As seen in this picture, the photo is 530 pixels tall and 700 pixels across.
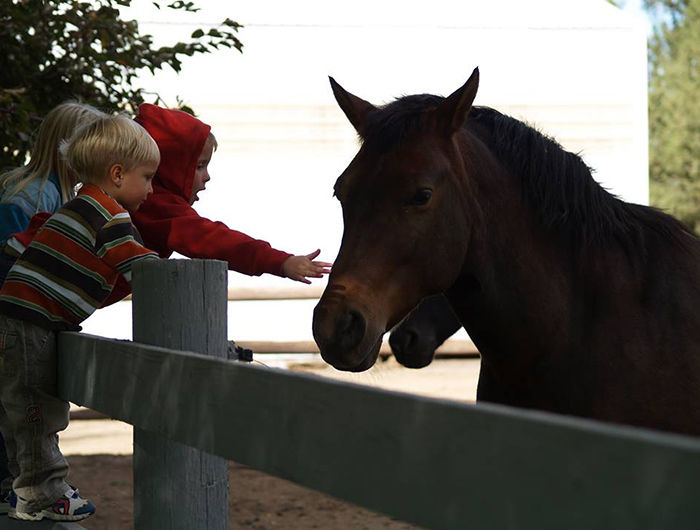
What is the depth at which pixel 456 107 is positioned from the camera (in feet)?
9.44

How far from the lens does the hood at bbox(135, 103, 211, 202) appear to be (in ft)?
11.7

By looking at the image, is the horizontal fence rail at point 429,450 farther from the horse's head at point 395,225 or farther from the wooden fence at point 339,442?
the horse's head at point 395,225

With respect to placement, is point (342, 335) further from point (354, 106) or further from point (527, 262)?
point (354, 106)

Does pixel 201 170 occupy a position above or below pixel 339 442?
above

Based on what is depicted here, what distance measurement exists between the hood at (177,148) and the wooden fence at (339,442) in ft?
3.07

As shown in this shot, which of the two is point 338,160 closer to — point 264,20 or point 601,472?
point 264,20

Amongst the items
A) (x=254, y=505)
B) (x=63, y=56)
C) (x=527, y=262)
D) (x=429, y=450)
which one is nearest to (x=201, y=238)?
(x=527, y=262)

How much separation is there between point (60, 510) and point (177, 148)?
1.34 m

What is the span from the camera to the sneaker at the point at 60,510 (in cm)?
284

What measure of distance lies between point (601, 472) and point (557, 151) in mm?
2034

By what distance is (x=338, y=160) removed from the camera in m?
12.3

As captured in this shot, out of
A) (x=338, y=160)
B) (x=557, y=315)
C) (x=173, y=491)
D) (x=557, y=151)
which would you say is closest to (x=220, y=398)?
(x=173, y=491)

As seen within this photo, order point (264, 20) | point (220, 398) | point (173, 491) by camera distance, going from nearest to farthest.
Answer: point (220, 398), point (173, 491), point (264, 20)

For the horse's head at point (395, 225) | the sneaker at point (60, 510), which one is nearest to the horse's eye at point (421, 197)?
the horse's head at point (395, 225)
